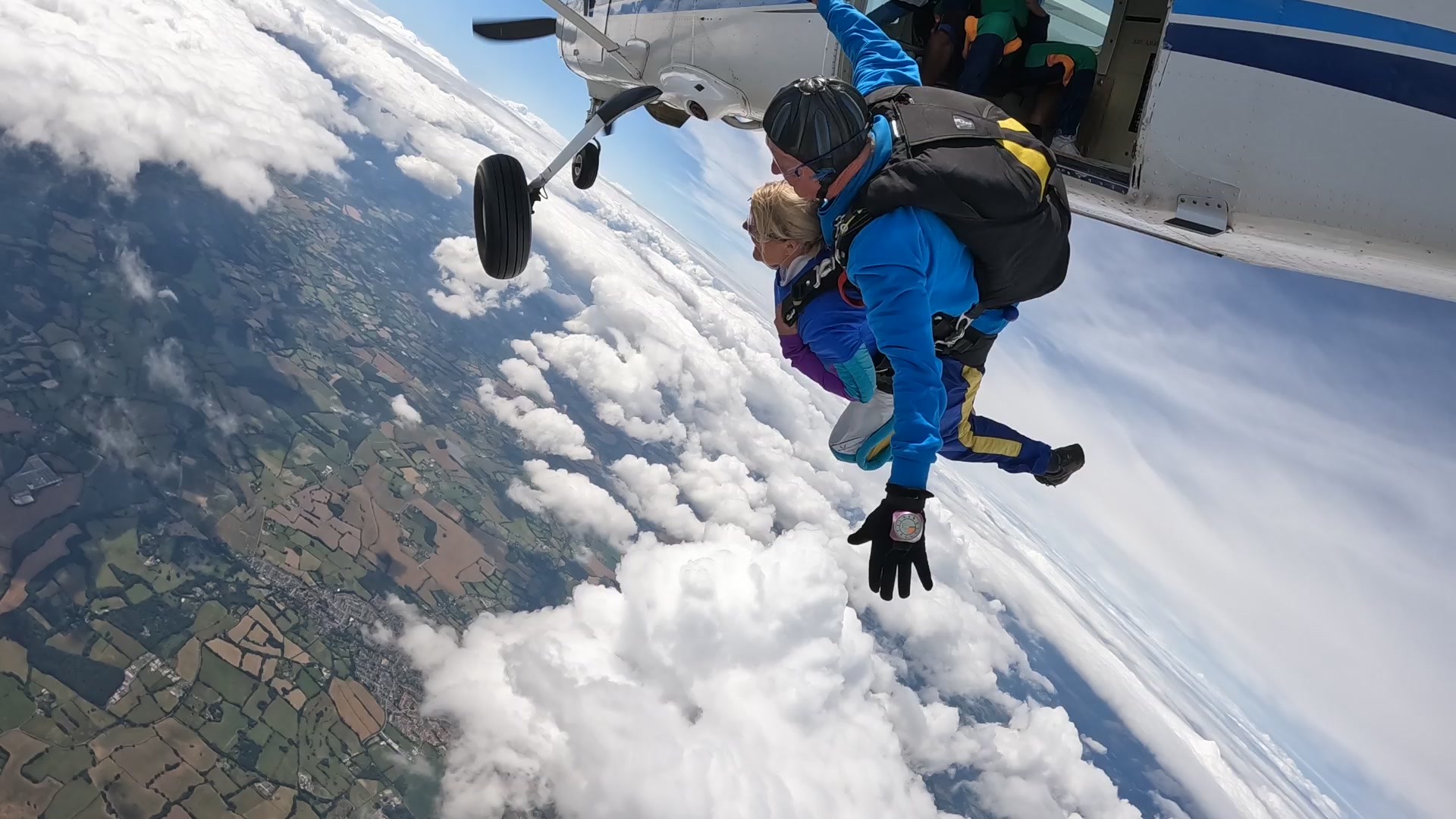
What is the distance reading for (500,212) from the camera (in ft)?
14.1

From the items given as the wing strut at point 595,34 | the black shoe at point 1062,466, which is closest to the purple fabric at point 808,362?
the black shoe at point 1062,466

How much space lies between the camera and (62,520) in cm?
5072

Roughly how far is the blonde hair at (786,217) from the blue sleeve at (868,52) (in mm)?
478

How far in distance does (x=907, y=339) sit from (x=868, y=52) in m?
1.59

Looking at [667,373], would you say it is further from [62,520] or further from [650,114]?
[650,114]

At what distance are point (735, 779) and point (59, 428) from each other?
76.7 m

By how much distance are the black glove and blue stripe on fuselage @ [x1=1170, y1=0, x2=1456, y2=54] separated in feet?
6.66

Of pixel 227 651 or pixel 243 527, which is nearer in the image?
pixel 227 651

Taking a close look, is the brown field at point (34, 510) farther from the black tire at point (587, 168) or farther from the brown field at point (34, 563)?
the black tire at point (587, 168)

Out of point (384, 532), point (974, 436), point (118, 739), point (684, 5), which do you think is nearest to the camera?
point (974, 436)

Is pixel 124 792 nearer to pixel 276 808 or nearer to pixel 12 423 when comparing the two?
pixel 276 808

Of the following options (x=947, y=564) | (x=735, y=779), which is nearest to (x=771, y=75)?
(x=735, y=779)

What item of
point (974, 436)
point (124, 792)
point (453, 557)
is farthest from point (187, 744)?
point (974, 436)

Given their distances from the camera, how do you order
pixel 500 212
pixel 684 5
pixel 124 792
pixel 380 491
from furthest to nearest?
pixel 380 491, pixel 124 792, pixel 684 5, pixel 500 212
